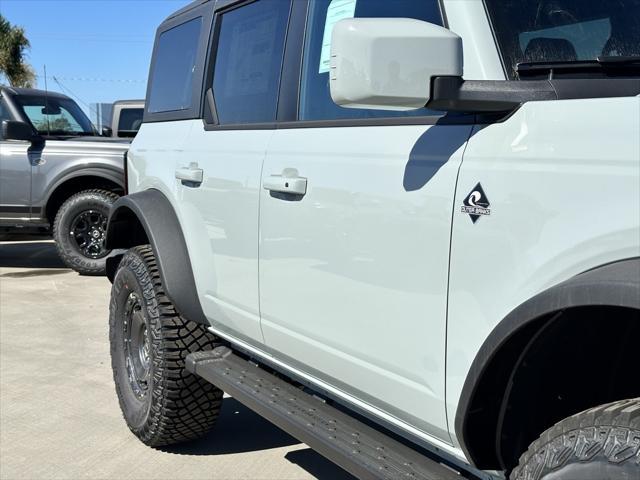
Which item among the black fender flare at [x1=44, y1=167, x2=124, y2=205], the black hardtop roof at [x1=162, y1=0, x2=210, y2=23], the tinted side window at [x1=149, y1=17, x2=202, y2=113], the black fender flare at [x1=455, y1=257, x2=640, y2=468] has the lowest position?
the black fender flare at [x1=44, y1=167, x2=124, y2=205]

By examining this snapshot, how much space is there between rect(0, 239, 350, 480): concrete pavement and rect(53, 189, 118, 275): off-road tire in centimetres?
248

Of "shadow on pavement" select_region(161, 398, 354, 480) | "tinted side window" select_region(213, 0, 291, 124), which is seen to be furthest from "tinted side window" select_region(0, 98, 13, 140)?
"tinted side window" select_region(213, 0, 291, 124)

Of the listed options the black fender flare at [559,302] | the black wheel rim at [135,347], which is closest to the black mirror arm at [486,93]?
the black fender flare at [559,302]

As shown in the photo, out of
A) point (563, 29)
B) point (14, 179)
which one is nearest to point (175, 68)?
point (563, 29)

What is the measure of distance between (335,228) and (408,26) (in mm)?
795

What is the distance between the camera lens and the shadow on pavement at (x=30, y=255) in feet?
33.8

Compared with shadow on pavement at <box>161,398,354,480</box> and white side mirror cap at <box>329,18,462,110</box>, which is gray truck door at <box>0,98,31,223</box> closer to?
shadow on pavement at <box>161,398,354,480</box>

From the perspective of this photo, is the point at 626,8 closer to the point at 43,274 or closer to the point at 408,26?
the point at 408,26

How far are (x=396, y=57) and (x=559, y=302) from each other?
683 mm

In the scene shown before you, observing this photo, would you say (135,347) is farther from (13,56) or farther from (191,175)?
(13,56)

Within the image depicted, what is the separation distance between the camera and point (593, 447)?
173 cm

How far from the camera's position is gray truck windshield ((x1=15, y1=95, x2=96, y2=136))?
974 centimetres

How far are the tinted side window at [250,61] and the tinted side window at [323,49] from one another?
0.19 m

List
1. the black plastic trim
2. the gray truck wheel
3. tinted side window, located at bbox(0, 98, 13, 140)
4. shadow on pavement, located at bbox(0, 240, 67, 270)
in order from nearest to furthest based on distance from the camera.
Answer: the black plastic trim
the gray truck wheel
tinted side window, located at bbox(0, 98, 13, 140)
shadow on pavement, located at bbox(0, 240, 67, 270)
